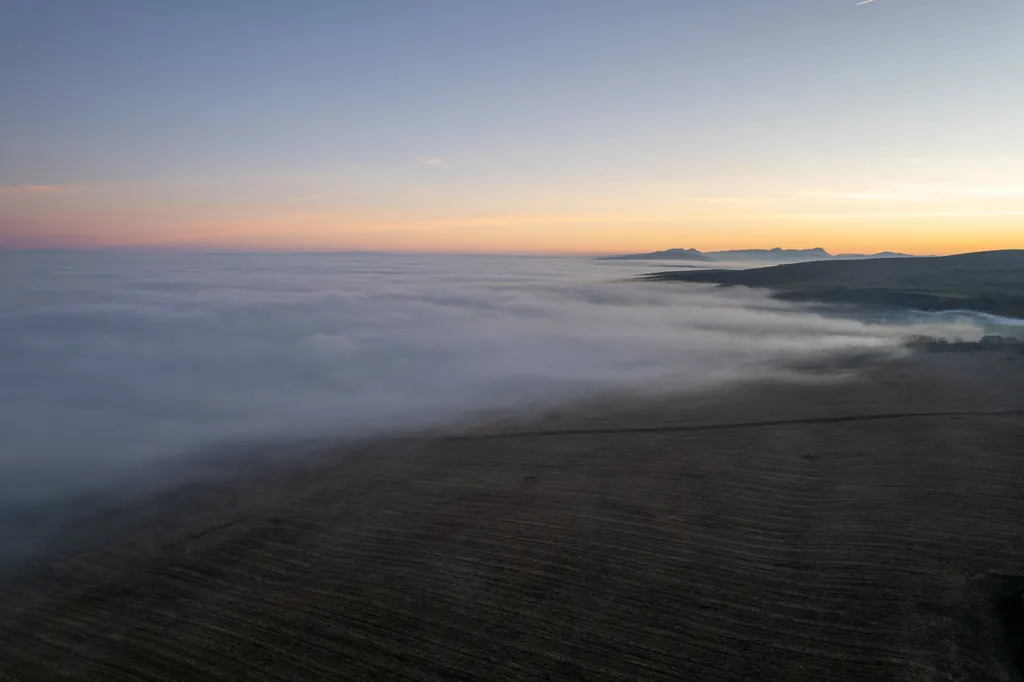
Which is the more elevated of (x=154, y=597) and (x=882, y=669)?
(x=882, y=669)

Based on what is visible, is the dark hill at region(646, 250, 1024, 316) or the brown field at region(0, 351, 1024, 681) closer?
the brown field at region(0, 351, 1024, 681)

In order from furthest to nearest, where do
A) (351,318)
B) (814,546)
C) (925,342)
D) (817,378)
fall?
(351,318)
(925,342)
(817,378)
(814,546)

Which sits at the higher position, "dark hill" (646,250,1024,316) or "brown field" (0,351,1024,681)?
"dark hill" (646,250,1024,316)

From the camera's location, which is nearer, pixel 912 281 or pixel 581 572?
pixel 581 572

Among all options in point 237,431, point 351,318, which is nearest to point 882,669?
point 237,431

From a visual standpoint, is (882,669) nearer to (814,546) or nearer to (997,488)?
(814,546)
